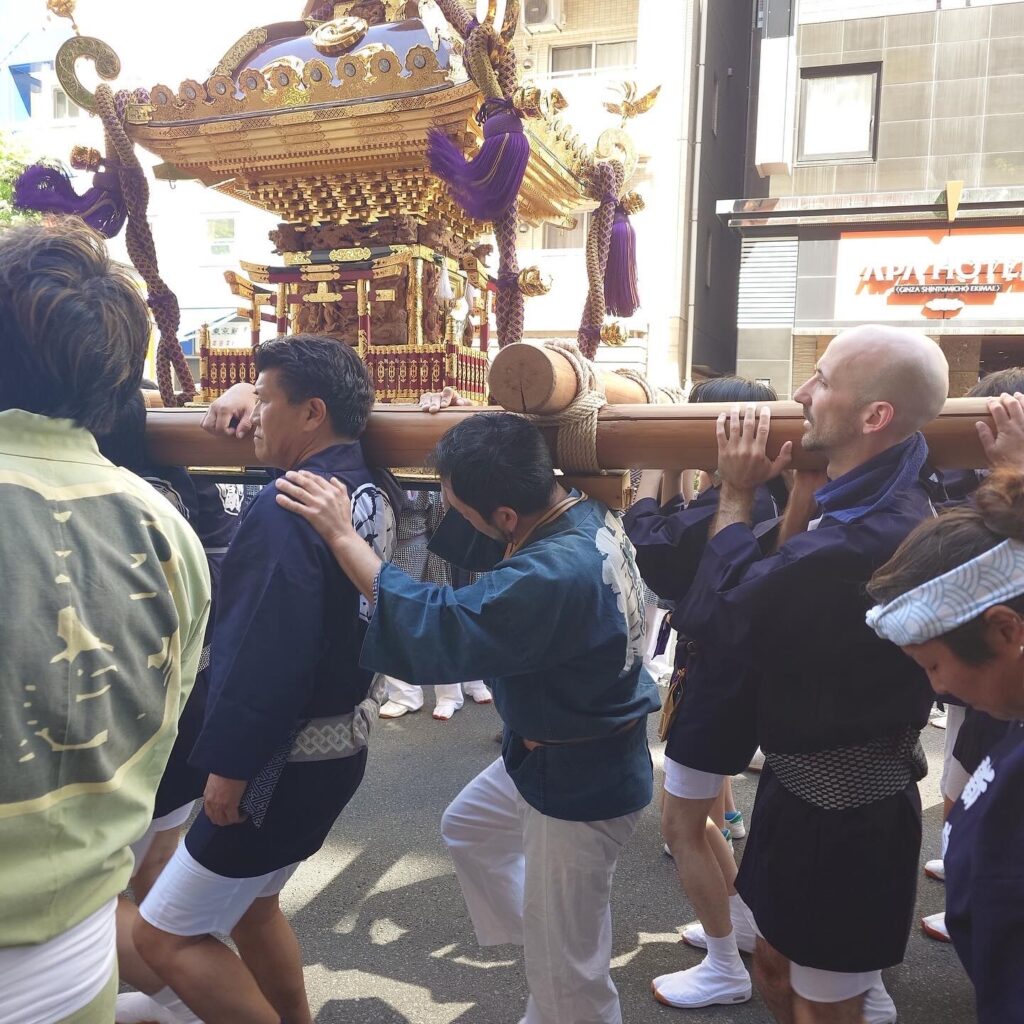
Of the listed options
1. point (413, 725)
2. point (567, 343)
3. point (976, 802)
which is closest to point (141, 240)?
point (413, 725)

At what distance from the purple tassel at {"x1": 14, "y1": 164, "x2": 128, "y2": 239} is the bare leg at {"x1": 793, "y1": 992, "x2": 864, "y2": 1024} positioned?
393cm

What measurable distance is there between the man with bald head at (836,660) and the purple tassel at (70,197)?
11.3 ft

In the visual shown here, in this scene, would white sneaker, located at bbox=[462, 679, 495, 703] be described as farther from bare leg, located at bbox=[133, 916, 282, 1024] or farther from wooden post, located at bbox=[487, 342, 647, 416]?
wooden post, located at bbox=[487, 342, 647, 416]

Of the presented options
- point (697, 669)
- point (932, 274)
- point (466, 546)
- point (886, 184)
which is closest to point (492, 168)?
point (466, 546)

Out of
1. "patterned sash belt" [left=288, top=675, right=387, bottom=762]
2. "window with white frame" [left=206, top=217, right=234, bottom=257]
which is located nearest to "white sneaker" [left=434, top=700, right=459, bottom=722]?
"patterned sash belt" [left=288, top=675, right=387, bottom=762]

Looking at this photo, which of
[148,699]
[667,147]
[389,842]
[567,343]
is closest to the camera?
[148,699]

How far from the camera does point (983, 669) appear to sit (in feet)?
3.49

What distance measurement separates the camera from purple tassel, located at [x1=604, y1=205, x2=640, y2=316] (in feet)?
13.9

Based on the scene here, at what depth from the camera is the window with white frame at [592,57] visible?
1388 cm

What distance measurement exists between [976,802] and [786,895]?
0.75 meters

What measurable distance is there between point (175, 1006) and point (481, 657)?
1.37m

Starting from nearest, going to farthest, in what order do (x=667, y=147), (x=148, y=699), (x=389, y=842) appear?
1. (x=148, y=699)
2. (x=389, y=842)
3. (x=667, y=147)

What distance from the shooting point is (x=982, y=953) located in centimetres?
100

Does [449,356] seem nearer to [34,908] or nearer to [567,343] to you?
[567,343]
